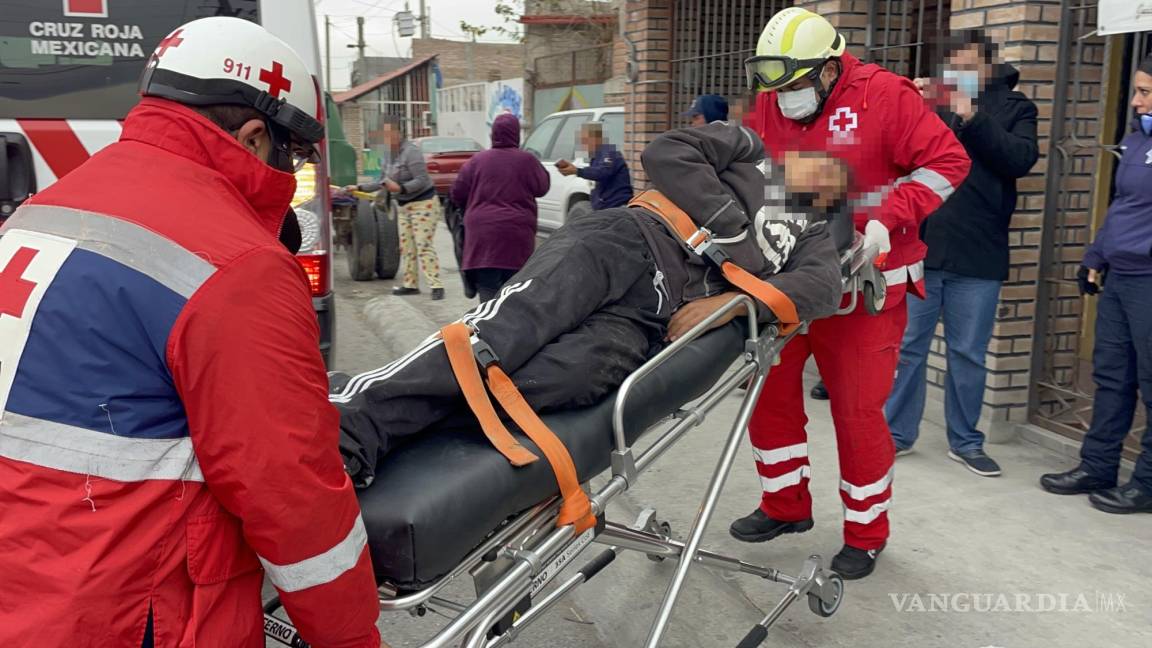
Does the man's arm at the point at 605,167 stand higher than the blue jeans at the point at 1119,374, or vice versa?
the man's arm at the point at 605,167

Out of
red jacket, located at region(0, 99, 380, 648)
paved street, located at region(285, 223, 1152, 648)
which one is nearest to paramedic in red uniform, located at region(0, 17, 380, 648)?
red jacket, located at region(0, 99, 380, 648)

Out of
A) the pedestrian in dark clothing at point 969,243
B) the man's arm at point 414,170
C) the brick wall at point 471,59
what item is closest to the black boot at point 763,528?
the pedestrian in dark clothing at point 969,243

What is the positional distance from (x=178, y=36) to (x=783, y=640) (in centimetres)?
252

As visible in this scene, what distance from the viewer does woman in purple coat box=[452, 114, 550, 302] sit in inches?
262

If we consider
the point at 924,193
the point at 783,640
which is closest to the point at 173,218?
the point at 783,640

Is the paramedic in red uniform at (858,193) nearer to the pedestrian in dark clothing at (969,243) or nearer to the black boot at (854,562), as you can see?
the black boot at (854,562)

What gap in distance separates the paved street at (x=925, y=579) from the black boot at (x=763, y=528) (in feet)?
0.14

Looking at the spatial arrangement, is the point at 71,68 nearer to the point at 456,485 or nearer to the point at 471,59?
the point at 456,485

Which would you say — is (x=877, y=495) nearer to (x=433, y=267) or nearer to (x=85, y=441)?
(x=85, y=441)

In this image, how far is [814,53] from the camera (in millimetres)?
3389

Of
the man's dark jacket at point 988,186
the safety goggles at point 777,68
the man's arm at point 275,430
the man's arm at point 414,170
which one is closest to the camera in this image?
the man's arm at point 275,430

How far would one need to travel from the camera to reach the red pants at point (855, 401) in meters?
→ 3.45

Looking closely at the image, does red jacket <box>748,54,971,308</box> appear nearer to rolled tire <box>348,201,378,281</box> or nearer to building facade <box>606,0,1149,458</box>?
building facade <box>606,0,1149,458</box>

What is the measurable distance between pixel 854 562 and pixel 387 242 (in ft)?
26.5
